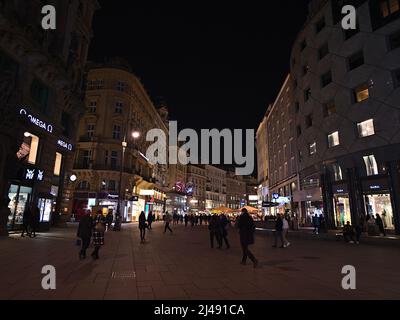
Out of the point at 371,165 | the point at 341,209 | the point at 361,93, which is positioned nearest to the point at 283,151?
the point at 341,209

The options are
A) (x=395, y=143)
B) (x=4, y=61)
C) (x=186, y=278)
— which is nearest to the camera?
(x=186, y=278)

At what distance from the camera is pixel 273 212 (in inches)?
2158

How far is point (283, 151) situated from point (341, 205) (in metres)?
20.9

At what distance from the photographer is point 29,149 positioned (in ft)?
64.7

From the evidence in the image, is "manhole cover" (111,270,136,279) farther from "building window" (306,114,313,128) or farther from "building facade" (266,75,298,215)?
"building window" (306,114,313,128)

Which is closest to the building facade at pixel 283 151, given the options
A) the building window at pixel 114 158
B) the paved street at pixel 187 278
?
the building window at pixel 114 158

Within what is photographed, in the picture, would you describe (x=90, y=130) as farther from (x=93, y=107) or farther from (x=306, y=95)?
(x=306, y=95)

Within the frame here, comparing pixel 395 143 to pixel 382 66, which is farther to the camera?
pixel 382 66

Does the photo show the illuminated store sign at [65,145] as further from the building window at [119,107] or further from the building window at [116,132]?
the building window at [119,107]

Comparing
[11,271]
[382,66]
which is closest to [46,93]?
[11,271]

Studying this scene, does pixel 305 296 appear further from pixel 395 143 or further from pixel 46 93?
pixel 46 93
